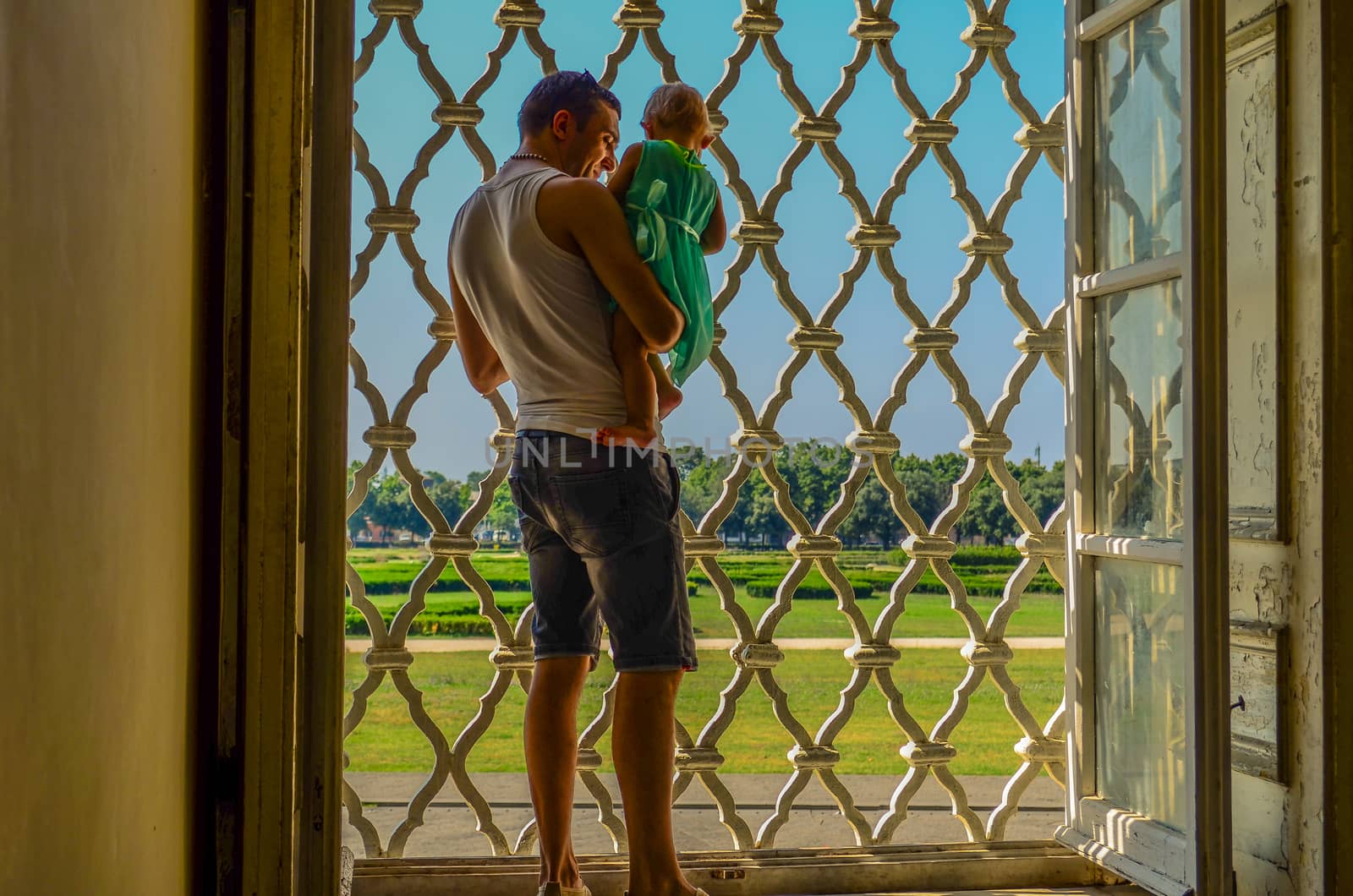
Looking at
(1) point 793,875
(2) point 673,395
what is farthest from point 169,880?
(1) point 793,875

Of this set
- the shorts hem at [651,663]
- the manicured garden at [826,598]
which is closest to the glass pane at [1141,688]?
the shorts hem at [651,663]

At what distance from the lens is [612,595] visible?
1664 millimetres

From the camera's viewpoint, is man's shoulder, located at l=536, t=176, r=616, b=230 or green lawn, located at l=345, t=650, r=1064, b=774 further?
green lawn, located at l=345, t=650, r=1064, b=774

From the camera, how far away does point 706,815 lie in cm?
653

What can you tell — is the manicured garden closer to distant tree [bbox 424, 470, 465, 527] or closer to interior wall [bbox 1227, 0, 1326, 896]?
distant tree [bbox 424, 470, 465, 527]

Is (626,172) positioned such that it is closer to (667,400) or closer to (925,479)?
(667,400)

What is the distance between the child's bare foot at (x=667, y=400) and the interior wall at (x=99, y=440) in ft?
2.73

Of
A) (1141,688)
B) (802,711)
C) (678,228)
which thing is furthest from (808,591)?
(678,228)

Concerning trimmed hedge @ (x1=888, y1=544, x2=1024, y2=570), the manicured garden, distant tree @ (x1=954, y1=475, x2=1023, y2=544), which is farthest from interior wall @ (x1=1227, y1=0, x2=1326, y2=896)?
trimmed hedge @ (x1=888, y1=544, x2=1024, y2=570)

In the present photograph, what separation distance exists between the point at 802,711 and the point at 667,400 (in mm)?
18597

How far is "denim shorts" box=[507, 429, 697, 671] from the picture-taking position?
5.43 feet

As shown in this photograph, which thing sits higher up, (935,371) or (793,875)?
(935,371)

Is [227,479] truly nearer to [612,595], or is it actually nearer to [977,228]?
[612,595]

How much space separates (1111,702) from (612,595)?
101 cm
